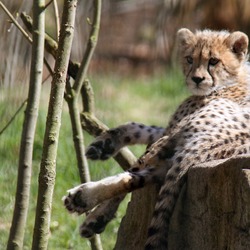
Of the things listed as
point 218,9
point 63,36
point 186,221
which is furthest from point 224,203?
point 218,9

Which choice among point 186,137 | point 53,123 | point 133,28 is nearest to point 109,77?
point 133,28

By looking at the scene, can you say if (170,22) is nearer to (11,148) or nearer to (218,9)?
(11,148)

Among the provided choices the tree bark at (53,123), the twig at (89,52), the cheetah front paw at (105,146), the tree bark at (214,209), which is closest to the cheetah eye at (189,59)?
the cheetah front paw at (105,146)

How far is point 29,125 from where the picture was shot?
278 centimetres

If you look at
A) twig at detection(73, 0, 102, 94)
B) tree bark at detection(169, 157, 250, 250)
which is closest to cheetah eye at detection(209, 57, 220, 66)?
twig at detection(73, 0, 102, 94)

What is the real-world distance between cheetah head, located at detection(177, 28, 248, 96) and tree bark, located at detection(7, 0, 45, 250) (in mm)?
1087

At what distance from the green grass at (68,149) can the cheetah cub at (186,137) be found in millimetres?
595

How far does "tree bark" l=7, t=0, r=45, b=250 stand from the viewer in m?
2.73

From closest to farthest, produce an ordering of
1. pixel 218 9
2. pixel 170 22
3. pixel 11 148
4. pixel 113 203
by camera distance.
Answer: pixel 113 203 → pixel 11 148 → pixel 170 22 → pixel 218 9

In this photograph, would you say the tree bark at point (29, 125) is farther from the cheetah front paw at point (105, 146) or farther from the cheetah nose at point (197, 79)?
the cheetah nose at point (197, 79)

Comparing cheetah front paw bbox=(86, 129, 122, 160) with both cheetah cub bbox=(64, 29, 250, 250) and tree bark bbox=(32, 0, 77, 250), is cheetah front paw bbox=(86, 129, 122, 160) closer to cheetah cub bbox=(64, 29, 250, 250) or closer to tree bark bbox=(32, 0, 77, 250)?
cheetah cub bbox=(64, 29, 250, 250)

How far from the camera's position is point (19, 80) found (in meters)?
3.80

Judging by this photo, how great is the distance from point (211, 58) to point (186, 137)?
0.64 metres

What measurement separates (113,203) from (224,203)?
0.96 m
